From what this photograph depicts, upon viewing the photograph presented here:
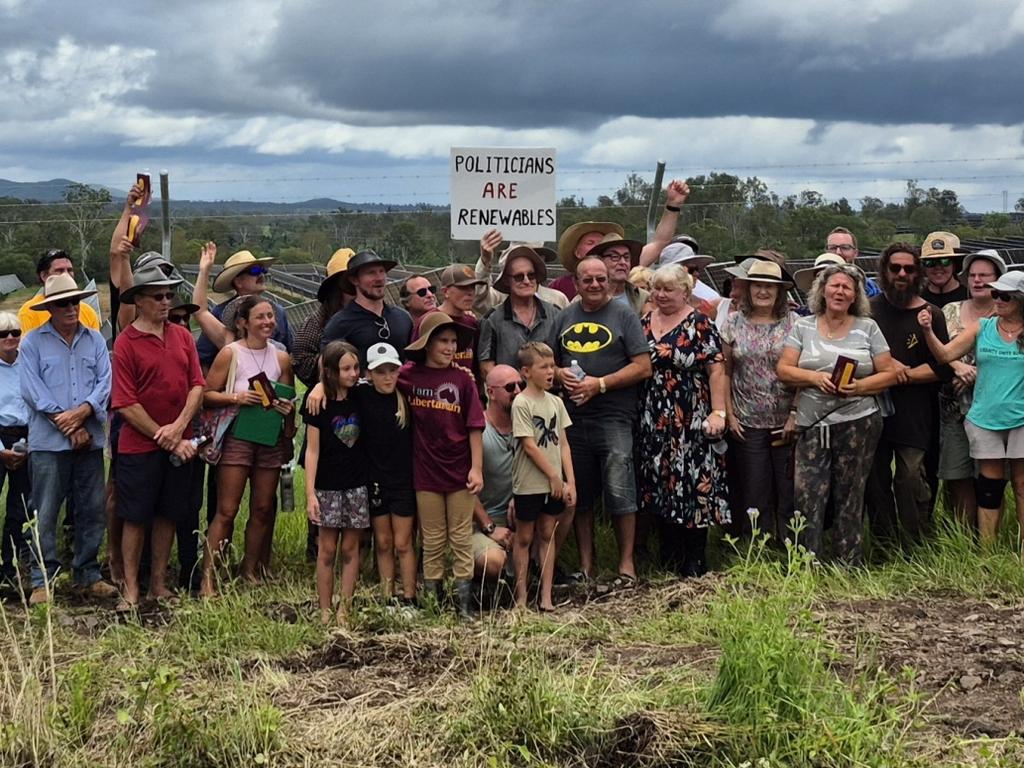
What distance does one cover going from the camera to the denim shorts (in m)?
7.80

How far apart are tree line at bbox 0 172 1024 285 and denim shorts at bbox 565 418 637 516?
257 inches

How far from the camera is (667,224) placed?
360 inches

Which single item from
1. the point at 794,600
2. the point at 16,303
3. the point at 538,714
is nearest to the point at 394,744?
the point at 538,714

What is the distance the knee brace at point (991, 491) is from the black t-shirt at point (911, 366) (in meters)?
0.40

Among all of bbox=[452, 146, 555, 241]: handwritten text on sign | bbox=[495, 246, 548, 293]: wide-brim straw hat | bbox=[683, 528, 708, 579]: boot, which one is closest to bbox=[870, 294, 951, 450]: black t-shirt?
bbox=[683, 528, 708, 579]: boot

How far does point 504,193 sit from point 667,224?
4.18ft

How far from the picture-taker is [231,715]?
503cm

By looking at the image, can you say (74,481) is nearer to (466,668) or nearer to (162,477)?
(162,477)

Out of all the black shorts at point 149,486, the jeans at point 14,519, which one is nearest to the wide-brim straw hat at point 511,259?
the black shorts at point 149,486

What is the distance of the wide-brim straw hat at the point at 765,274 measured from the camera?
779 centimetres

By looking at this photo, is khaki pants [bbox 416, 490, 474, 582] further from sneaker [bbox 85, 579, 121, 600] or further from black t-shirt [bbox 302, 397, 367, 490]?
sneaker [bbox 85, 579, 121, 600]

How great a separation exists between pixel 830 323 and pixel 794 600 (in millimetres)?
1969

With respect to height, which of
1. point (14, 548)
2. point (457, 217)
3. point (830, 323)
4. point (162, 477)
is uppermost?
point (457, 217)

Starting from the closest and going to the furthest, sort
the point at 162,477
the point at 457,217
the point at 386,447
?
the point at 386,447
the point at 162,477
the point at 457,217
